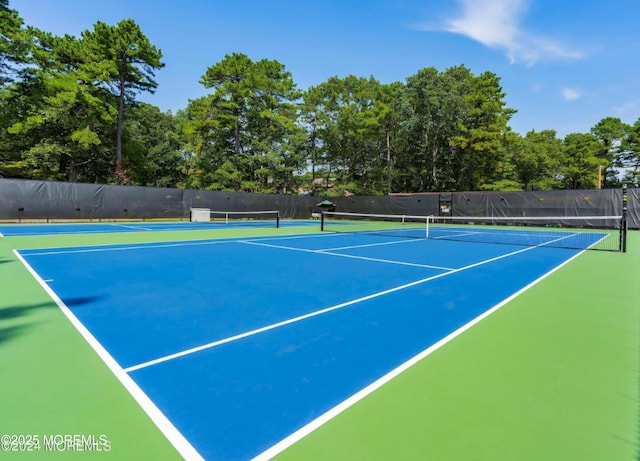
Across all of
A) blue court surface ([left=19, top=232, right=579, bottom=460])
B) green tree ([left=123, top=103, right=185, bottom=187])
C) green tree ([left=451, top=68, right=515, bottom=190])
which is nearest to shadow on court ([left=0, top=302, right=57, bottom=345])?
blue court surface ([left=19, top=232, right=579, bottom=460])

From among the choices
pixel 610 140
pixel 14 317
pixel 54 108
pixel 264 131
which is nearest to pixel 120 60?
pixel 54 108

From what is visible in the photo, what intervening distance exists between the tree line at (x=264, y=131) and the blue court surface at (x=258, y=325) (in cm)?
2675

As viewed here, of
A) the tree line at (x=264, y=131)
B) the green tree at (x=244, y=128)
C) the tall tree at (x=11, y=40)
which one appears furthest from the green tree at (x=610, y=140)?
the tall tree at (x=11, y=40)

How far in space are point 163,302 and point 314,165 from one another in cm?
3734

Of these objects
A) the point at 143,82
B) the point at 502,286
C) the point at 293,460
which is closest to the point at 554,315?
the point at 502,286

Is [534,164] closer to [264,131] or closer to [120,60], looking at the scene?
[264,131]

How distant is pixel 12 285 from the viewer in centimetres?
516

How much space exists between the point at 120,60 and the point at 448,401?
3620cm

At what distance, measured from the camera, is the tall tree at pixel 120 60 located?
28.5 metres

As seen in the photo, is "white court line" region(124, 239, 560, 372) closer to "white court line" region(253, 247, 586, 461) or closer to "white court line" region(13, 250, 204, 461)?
"white court line" region(13, 250, 204, 461)

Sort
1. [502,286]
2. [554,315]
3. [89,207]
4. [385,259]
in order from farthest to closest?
[89,207] < [385,259] < [502,286] < [554,315]

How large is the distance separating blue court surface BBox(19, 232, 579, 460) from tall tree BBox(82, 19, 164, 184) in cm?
2647

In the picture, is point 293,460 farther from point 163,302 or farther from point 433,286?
point 433,286

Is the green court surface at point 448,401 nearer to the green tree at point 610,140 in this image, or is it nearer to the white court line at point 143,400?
the white court line at point 143,400
